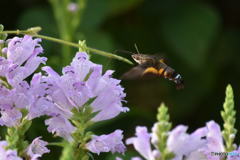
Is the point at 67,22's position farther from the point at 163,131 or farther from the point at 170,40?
the point at 163,131

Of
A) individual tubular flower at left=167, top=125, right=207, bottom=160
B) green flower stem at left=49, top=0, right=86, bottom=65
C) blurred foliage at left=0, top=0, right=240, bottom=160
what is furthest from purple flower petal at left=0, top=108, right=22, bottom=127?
blurred foliage at left=0, top=0, right=240, bottom=160

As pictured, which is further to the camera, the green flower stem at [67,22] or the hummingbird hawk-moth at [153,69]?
the green flower stem at [67,22]

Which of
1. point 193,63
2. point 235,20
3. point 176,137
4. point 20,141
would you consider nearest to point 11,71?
point 20,141

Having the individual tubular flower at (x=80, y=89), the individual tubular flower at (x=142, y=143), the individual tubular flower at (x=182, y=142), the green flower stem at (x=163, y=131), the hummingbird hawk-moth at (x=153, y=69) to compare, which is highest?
the hummingbird hawk-moth at (x=153, y=69)

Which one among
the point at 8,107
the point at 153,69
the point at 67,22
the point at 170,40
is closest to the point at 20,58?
the point at 8,107

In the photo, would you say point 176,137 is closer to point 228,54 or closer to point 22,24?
point 22,24

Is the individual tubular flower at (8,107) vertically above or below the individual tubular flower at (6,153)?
above

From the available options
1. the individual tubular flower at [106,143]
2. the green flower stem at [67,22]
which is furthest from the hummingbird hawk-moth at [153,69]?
the green flower stem at [67,22]

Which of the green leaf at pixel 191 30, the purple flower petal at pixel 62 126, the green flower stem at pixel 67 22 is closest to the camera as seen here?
the purple flower petal at pixel 62 126

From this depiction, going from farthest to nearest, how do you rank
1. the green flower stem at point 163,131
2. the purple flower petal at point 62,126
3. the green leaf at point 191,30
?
1. the green leaf at point 191,30
2. the purple flower petal at point 62,126
3. the green flower stem at point 163,131

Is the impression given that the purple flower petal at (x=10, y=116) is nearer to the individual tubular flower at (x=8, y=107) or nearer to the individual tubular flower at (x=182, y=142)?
the individual tubular flower at (x=8, y=107)
